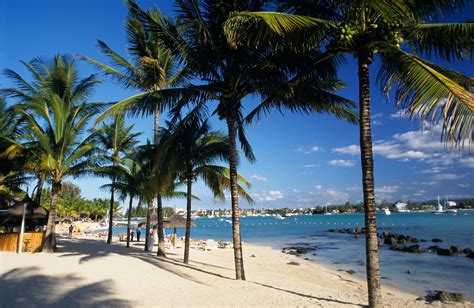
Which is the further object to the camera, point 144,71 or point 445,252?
point 445,252

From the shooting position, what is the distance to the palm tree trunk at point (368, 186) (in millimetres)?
6238

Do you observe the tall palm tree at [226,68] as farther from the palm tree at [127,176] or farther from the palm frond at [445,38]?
the palm tree at [127,176]

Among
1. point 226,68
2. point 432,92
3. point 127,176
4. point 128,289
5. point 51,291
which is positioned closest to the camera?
point 432,92

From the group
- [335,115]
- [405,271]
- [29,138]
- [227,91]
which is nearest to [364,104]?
[335,115]

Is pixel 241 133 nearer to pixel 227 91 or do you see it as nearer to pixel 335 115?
pixel 227 91

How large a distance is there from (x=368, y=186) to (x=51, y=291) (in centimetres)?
721

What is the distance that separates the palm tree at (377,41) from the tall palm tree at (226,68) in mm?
1653

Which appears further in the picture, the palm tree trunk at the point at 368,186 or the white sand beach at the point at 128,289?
the white sand beach at the point at 128,289

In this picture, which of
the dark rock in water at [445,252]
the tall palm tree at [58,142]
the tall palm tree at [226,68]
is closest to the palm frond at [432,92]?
the tall palm tree at [226,68]

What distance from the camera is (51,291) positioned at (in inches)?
277

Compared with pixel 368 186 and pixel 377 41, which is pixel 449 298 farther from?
pixel 377 41

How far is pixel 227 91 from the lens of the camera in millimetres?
9195

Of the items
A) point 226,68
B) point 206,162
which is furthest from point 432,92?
point 206,162

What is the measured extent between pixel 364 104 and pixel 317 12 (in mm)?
2396
